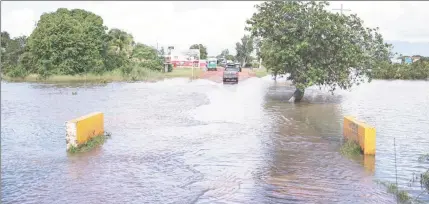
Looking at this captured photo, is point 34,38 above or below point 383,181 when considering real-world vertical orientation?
above

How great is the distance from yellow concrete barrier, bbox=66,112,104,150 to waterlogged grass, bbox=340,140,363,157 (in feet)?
21.8

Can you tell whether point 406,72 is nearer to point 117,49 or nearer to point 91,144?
point 117,49

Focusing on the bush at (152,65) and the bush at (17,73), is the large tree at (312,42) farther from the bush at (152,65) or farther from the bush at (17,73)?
the bush at (152,65)

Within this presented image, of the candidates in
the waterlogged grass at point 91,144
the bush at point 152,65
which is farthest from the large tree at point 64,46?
the waterlogged grass at point 91,144

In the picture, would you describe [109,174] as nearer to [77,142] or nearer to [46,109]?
[77,142]

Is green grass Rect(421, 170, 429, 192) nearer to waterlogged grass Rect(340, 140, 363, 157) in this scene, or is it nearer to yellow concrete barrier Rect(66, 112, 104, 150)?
waterlogged grass Rect(340, 140, 363, 157)

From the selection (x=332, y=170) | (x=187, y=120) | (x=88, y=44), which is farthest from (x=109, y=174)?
(x=88, y=44)

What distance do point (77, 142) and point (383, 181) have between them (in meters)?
7.31

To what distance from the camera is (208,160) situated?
11.3 m

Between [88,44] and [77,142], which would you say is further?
[88,44]

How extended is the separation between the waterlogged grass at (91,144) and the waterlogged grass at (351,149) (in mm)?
6444

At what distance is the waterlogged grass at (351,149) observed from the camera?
38.7 feet

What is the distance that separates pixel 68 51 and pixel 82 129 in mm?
44735

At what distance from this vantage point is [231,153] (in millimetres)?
12117
